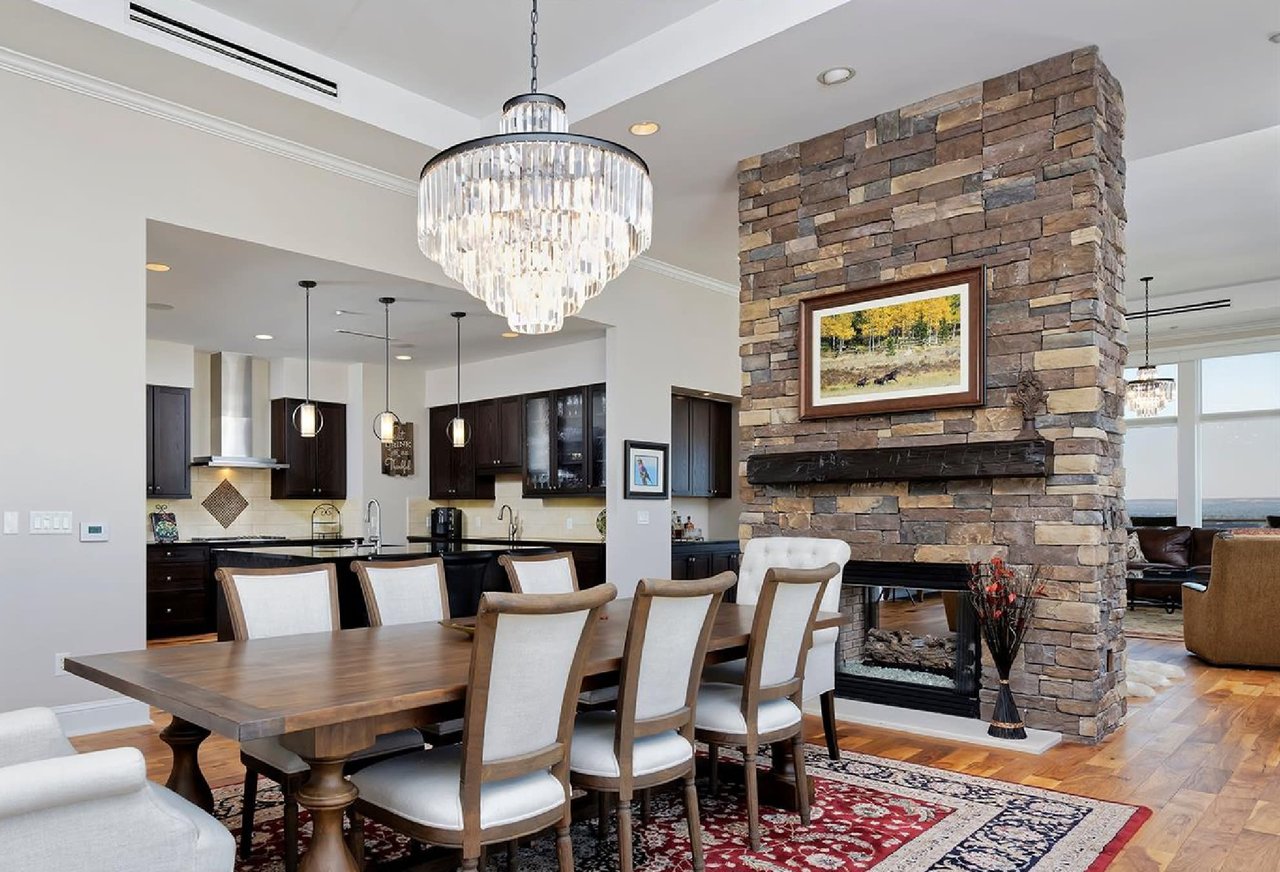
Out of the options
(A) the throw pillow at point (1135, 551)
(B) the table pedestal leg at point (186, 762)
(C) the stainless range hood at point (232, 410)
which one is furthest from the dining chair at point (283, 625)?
(A) the throw pillow at point (1135, 551)

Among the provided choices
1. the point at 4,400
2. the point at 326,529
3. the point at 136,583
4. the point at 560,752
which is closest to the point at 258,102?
the point at 4,400

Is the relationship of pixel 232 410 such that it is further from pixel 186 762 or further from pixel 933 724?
pixel 933 724

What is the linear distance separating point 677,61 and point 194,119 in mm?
2536

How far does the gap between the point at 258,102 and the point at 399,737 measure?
3.40 meters

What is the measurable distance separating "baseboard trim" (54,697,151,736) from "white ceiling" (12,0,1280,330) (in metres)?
3.00

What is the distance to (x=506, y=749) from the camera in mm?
2115

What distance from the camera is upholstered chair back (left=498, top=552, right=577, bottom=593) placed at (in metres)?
3.55

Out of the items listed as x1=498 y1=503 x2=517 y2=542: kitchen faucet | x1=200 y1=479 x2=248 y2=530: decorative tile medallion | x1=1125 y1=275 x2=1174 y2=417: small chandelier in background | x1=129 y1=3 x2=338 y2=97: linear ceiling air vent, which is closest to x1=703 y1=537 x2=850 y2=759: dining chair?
x1=129 y1=3 x2=338 y2=97: linear ceiling air vent

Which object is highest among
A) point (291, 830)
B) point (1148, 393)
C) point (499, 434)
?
point (1148, 393)

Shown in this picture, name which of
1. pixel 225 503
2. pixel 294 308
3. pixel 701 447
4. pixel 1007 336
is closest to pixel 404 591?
pixel 1007 336

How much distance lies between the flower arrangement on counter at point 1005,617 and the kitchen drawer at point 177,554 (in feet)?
21.5

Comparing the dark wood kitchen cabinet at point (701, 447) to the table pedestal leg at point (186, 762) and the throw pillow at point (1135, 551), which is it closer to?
the throw pillow at point (1135, 551)

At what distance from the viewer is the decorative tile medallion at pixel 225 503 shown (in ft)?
27.8

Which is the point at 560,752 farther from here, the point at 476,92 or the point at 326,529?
the point at 326,529
